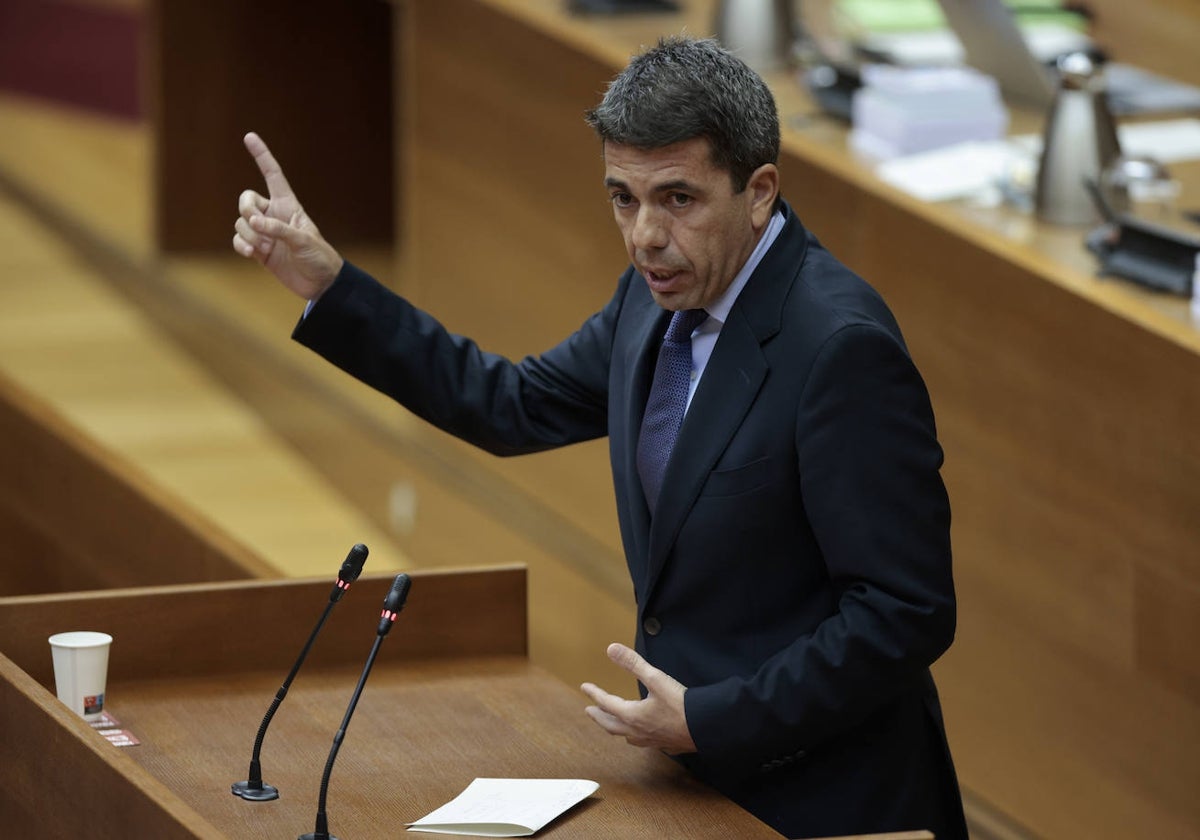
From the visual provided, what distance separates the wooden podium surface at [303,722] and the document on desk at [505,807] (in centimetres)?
1

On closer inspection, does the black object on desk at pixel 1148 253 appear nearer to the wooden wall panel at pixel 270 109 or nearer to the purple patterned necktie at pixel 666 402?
the purple patterned necktie at pixel 666 402

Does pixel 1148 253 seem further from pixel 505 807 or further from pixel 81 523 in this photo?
pixel 81 523

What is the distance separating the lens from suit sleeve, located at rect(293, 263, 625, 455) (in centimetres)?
148

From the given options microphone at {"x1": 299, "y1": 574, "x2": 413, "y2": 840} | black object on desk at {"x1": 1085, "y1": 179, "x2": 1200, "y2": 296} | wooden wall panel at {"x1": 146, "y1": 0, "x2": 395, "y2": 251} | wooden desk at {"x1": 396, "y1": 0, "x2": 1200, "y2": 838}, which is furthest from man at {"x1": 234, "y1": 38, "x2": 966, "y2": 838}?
wooden wall panel at {"x1": 146, "y1": 0, "x2": 395, "y2": 251}

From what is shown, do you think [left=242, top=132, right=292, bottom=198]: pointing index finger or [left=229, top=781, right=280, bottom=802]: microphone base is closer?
[left=229, top=781, right=280, bottom=802]: microphone base

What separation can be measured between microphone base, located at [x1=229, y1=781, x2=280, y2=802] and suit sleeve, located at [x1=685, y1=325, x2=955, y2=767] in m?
0.29

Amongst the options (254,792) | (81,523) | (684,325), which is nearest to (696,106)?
(684,325)

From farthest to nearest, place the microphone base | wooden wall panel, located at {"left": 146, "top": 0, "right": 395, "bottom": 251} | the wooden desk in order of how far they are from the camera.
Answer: wooden wall panel, located at {"left": 146, "top": 0, "right": 395, "bottom": 251}, the wooden desk, the microphone base

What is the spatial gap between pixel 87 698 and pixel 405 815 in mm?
285

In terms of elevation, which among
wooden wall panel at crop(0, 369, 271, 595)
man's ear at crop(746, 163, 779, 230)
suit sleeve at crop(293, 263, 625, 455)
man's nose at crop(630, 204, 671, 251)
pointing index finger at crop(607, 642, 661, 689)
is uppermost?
man's ear at crop(746, 163, 779, 230)

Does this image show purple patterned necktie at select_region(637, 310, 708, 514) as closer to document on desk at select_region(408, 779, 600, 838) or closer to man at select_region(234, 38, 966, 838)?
man at select_region(234, 38, 966, 838)

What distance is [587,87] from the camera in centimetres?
261

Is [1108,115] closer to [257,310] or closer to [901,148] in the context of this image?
[901,148]

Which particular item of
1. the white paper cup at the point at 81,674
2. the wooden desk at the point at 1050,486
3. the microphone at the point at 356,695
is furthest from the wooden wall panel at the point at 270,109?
the microphone at the point at 356,695
